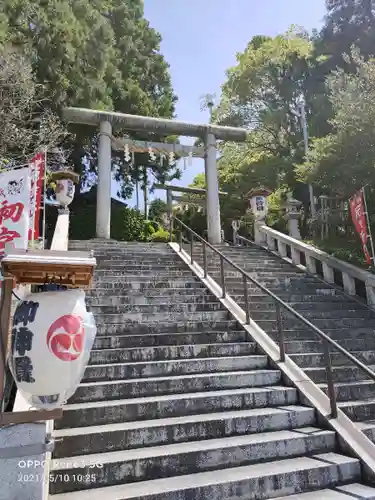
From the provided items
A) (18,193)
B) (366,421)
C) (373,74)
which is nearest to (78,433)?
(366,421)

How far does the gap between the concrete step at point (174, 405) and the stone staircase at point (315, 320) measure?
0.87 m

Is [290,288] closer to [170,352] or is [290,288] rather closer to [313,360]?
[313,360]

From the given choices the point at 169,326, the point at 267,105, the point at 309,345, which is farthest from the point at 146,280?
the point at 267,105

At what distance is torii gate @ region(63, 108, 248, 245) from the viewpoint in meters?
12.7

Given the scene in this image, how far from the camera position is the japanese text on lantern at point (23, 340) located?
9.08 ft

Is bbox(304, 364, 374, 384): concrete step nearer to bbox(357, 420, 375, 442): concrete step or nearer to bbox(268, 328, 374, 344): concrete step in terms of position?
bbox(268, 328, 374, 344): concrete step

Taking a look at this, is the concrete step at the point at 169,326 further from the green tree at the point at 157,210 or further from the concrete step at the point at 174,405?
the green tree at the point at 157,210

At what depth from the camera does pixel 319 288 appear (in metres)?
9.23

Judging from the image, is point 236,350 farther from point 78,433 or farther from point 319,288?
point 319,288

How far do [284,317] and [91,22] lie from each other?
1335 centimetres

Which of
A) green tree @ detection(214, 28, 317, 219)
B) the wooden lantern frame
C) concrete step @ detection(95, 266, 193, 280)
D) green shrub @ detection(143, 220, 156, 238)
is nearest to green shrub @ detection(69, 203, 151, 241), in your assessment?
green shrub @ detection(143, 220, 156, 238)

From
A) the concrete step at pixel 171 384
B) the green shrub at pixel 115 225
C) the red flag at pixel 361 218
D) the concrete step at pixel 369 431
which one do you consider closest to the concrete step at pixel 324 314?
the red flag at pixel 361 218

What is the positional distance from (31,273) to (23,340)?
1.58ft

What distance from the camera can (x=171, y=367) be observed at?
17.0ft
